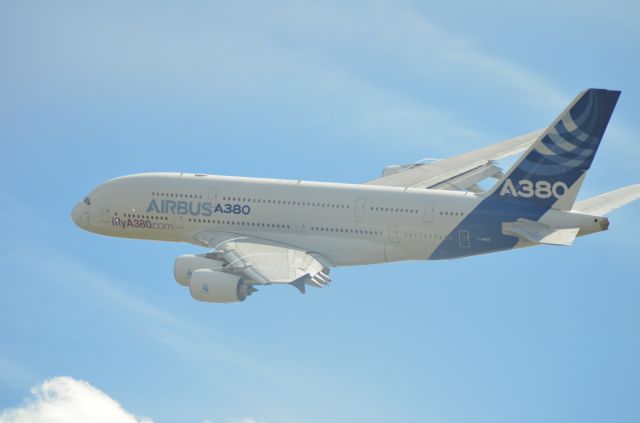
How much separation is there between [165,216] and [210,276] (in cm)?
982

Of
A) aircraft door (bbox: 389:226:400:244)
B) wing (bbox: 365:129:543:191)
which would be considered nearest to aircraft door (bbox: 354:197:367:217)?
aircraft door (bbox: 389:226:400:244)

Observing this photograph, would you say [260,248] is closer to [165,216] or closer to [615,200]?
[165,216]

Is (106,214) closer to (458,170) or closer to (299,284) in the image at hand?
(299,284)

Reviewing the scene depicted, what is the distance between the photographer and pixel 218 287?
81.4m

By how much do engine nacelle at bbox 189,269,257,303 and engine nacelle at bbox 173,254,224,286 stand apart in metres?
2.58

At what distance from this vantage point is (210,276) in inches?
3221

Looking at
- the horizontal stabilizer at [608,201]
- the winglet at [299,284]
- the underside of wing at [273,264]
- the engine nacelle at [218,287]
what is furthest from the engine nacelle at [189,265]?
the horizontal stabilizer at [608,201]

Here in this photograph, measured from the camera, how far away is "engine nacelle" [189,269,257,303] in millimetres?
81250

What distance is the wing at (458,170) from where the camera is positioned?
95.2m

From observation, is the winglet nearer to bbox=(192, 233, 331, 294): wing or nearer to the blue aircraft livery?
bbox=(192, 233, 331, 294): wing

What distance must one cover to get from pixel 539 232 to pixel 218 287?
760 inches

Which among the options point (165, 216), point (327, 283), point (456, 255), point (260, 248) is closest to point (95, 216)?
point (165, 216)

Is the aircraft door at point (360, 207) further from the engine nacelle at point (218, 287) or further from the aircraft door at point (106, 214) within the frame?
the aircraft door at point (106, 214)

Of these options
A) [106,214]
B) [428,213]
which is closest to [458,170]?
[428,213]
